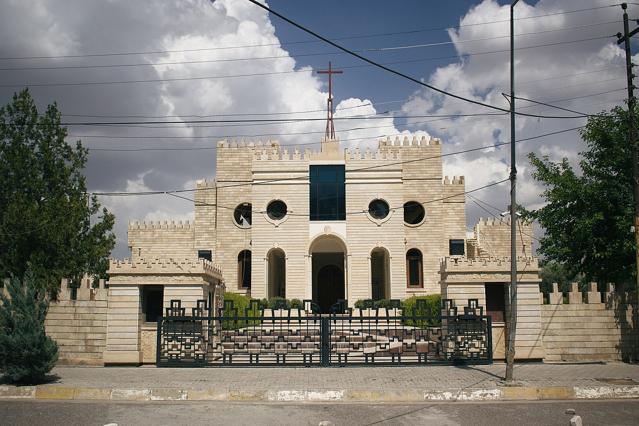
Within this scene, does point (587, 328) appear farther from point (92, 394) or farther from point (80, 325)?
point (80, 325)

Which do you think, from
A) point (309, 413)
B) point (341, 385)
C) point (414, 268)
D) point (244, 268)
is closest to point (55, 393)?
point (309, 413)

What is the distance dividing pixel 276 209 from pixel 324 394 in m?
21.1

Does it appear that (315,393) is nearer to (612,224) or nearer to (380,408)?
(380,408)

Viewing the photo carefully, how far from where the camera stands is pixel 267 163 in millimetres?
31703

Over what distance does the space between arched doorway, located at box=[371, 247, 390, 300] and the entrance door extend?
8.50 feet

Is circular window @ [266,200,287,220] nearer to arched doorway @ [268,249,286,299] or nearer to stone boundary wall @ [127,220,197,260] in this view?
arched doorway @ [268,249,286,299]

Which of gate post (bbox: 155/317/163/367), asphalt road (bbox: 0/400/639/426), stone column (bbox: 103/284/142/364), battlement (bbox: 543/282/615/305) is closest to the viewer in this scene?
asphalt road (bbox: 0/400/639/426)

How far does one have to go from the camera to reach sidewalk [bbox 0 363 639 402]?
11.2 meters

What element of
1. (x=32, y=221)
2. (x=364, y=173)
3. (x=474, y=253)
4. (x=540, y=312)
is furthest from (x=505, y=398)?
(x=474, y=253)

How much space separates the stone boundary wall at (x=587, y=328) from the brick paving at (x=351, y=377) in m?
0.62

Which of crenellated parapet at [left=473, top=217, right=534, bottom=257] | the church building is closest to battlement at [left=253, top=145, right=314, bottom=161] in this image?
the church building

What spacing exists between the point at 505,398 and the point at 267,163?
22.7 meters

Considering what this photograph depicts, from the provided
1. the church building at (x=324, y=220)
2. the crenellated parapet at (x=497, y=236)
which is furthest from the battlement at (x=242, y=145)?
the crenellated parapet at (x=497, y=236)

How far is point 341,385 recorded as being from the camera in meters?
12.0
